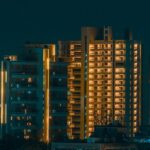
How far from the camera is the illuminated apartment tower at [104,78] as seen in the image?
110000mm

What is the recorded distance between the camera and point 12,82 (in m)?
108

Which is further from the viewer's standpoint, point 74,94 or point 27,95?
point 74,94

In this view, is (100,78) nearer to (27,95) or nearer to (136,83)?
(136,83)

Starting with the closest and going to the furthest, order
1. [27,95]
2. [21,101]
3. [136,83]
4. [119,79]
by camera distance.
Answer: [27,95] < [21,101] < [119,79] < [136,83]

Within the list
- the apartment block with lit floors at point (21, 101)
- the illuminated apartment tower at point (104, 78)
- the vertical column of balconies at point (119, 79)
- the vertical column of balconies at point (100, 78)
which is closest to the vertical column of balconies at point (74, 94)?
the illuminated apartment tower at point (104, 78)

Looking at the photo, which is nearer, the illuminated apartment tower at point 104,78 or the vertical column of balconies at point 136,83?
the illuminated apartment tower at point 104,78

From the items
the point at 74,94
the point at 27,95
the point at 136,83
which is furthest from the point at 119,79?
the point at 27,95

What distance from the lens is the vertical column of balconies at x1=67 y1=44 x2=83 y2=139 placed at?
356ft

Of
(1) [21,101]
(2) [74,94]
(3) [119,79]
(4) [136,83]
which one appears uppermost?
(3) [119,79]

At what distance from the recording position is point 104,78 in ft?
366

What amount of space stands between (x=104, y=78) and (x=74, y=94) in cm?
268

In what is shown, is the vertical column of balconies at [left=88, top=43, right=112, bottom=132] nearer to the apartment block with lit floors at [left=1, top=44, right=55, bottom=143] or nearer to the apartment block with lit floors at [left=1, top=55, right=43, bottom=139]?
the apartment block with lit floors at [left=1, top=44, right=55, bottom=143]

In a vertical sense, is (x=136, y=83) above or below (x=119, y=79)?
below

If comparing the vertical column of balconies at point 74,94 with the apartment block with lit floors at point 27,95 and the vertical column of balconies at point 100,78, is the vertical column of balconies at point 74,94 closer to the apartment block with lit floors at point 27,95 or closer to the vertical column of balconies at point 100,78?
the vertical column of balconies at point 100,78
